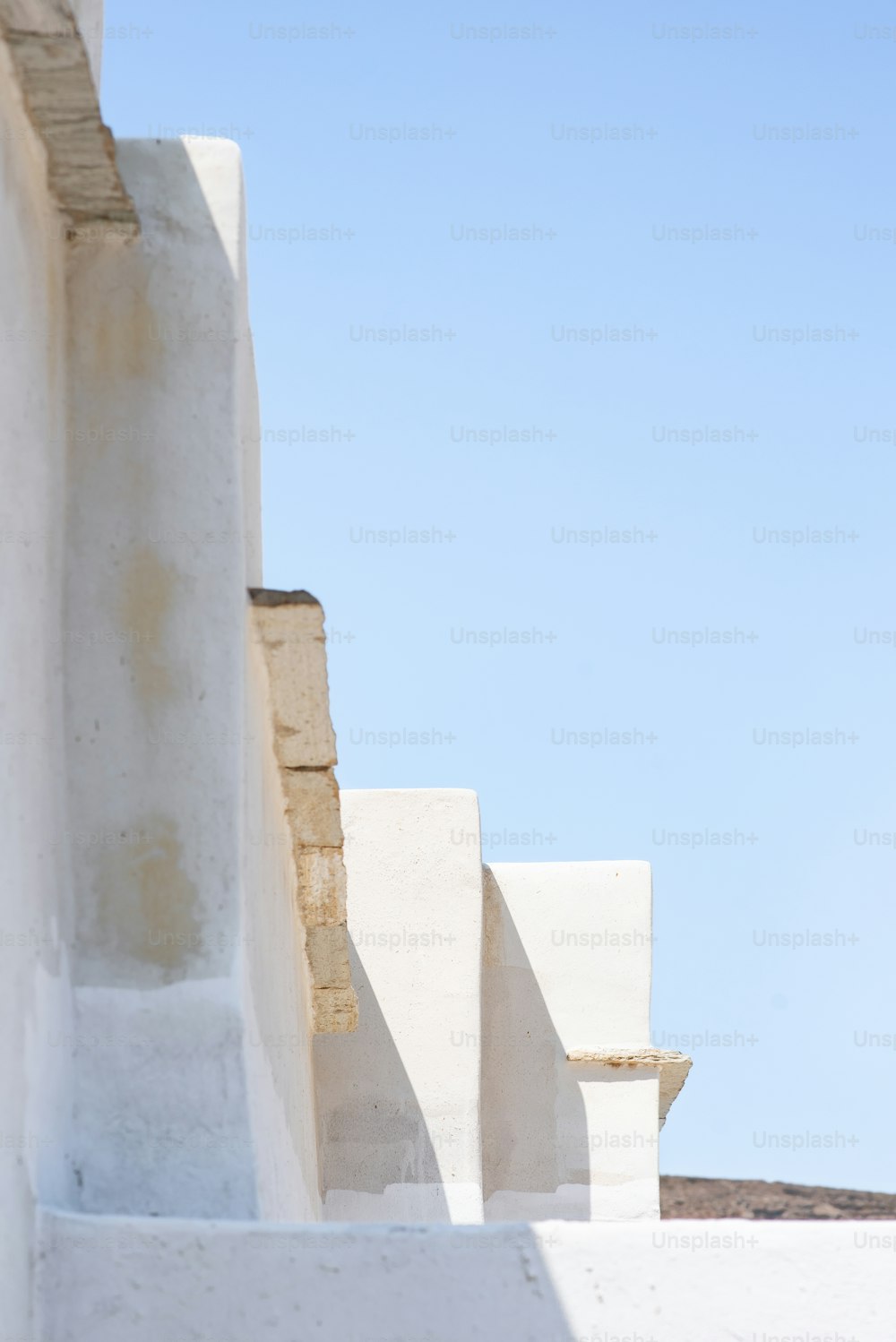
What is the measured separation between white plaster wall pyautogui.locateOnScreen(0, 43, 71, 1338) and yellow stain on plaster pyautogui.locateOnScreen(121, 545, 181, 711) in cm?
20

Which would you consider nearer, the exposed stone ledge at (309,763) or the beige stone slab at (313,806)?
the exposed stone ledge at (309,763)

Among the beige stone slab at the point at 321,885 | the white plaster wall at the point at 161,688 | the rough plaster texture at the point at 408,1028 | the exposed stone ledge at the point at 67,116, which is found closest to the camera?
the exposed stone ledge at the point at 67,116

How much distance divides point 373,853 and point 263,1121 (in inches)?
160

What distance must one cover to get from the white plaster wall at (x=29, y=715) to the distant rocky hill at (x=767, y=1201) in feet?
27.1

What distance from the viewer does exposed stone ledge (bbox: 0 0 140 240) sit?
414 centimetres

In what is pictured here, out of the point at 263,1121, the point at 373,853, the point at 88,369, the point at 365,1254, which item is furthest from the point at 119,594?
the point at 373,853

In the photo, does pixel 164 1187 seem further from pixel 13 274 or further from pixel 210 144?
pixel 210 144

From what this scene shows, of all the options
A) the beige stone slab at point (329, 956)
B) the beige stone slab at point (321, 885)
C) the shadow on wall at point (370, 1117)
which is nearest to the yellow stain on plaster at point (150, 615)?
the beige stone slab at point (321, 885)

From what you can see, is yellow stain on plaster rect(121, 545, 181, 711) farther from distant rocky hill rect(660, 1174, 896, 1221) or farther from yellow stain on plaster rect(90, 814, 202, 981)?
distant rocky hill rect(660, 1174, 896, 1221)

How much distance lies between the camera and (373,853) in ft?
28.9

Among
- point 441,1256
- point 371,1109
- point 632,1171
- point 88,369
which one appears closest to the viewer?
point 441,1256

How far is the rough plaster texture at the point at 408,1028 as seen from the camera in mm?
8289

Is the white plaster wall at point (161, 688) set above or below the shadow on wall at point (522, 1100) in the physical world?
above

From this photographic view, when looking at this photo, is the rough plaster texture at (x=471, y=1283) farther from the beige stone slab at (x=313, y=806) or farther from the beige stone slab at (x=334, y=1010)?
the beige stone slab at (x=334, y=1010)
